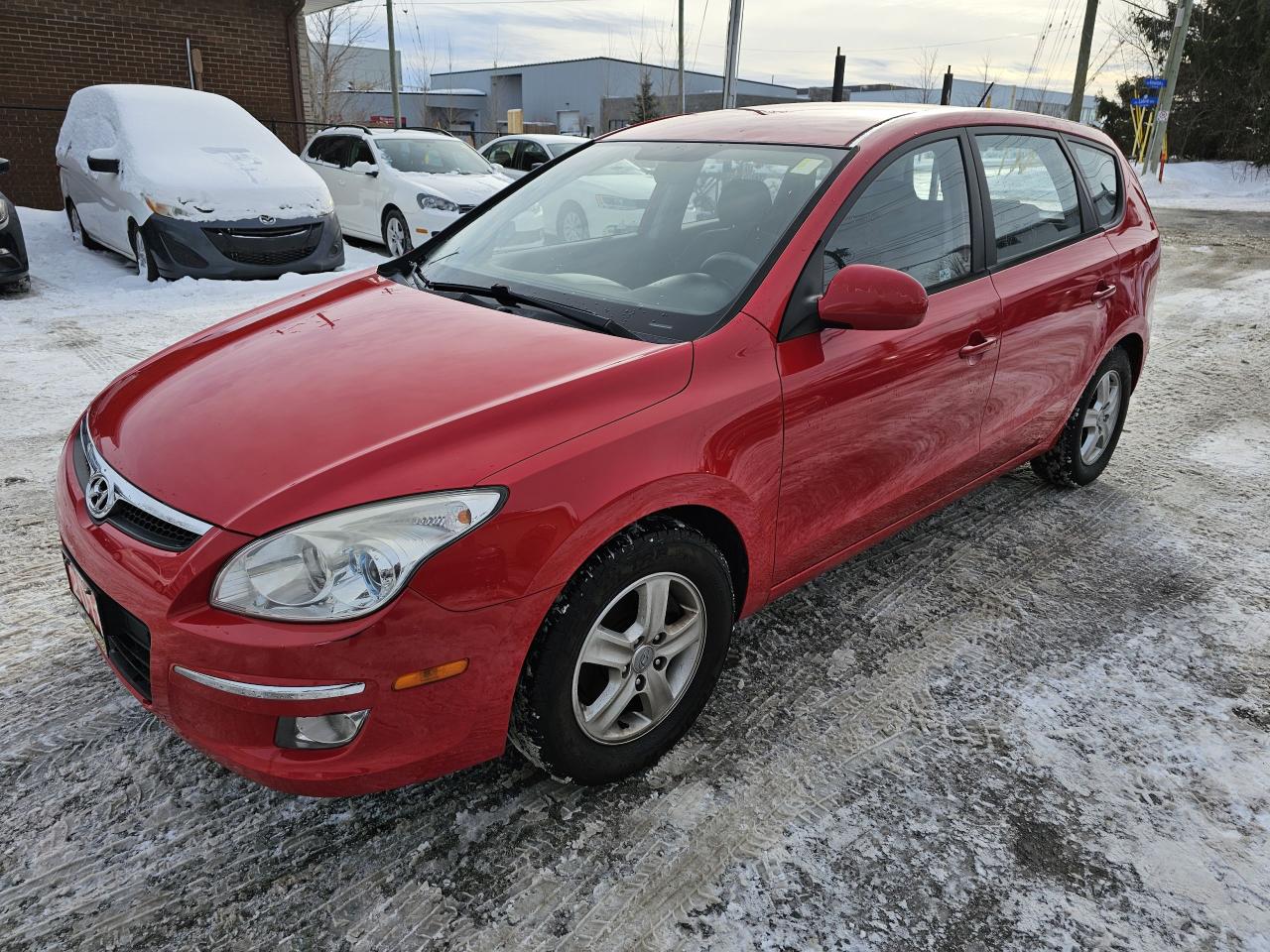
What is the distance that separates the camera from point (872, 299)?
8.18 ft

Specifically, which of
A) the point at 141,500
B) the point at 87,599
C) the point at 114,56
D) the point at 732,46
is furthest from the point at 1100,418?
the point at 732,46

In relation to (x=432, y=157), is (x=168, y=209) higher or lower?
lower

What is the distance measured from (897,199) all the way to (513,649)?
1978 mm

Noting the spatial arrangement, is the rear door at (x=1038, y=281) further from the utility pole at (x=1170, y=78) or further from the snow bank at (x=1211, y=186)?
the utility pole at (x=1170, y=78)

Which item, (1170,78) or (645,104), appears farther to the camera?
(645,104)

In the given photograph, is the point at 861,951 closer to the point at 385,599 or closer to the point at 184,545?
the point at 385,599

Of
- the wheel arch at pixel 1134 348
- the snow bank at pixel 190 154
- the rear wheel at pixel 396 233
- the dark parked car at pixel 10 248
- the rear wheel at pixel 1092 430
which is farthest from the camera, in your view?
the rear wheel at pixel 396 233

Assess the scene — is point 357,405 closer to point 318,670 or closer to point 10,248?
point 318,670

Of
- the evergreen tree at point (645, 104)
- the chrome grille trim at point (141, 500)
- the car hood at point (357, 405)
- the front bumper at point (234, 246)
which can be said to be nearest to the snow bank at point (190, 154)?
the front bumper at point (234, 246)

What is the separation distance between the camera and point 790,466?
2.60 meters

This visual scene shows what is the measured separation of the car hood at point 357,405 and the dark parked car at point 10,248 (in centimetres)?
644

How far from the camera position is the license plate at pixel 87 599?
2.23 meters

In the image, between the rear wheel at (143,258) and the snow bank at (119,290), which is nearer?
the snow bank at (119,290)

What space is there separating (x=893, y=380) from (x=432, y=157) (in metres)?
9.80
